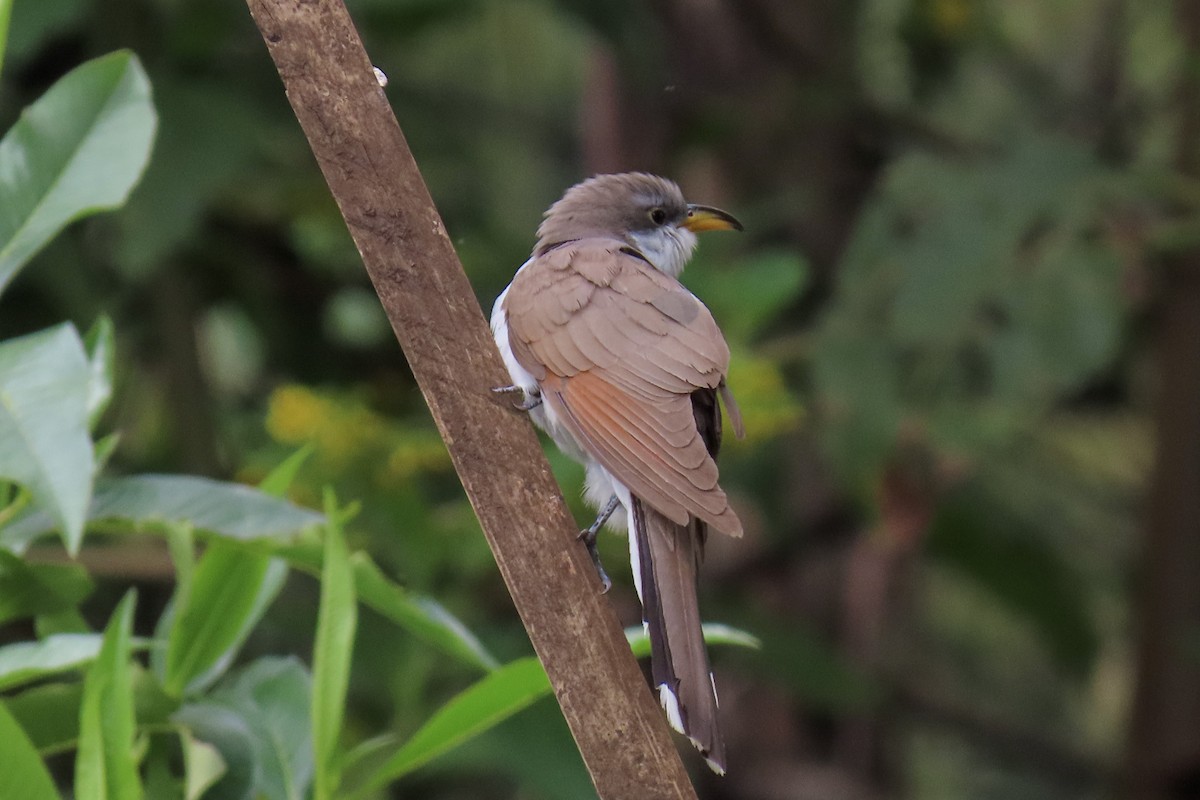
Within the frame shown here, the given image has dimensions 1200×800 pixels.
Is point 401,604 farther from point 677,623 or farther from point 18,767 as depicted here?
point 18,767

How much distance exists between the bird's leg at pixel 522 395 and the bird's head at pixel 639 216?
0.81 metres

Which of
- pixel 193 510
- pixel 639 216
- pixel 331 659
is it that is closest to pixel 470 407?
pixel 331 659

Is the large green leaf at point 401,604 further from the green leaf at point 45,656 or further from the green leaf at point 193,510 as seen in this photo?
the green leaf at point 45,656

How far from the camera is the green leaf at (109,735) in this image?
6.34ft

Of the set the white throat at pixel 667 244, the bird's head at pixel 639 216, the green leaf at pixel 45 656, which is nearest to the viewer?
the green leaf at pixel 45 656

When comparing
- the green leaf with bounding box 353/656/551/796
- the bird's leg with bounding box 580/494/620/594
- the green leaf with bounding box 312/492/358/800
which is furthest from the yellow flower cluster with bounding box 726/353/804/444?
the green leaf with bounding box 312/492/358/800

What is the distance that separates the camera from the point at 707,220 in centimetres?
356

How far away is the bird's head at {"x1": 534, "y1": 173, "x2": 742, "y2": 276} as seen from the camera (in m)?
3.46

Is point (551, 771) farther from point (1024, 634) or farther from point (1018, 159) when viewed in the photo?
point (1024, 634)

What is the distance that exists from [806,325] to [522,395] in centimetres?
316

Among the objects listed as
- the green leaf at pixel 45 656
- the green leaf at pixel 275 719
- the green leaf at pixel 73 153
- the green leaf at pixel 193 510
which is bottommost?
the green leaf at pixel 275 719

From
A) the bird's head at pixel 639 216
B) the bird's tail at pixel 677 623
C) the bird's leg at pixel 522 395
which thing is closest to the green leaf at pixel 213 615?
the bird's leg at pixel 522 395

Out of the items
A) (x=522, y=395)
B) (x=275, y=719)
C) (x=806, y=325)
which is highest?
(x=522, y=395)

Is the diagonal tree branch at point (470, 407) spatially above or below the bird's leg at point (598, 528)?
above
